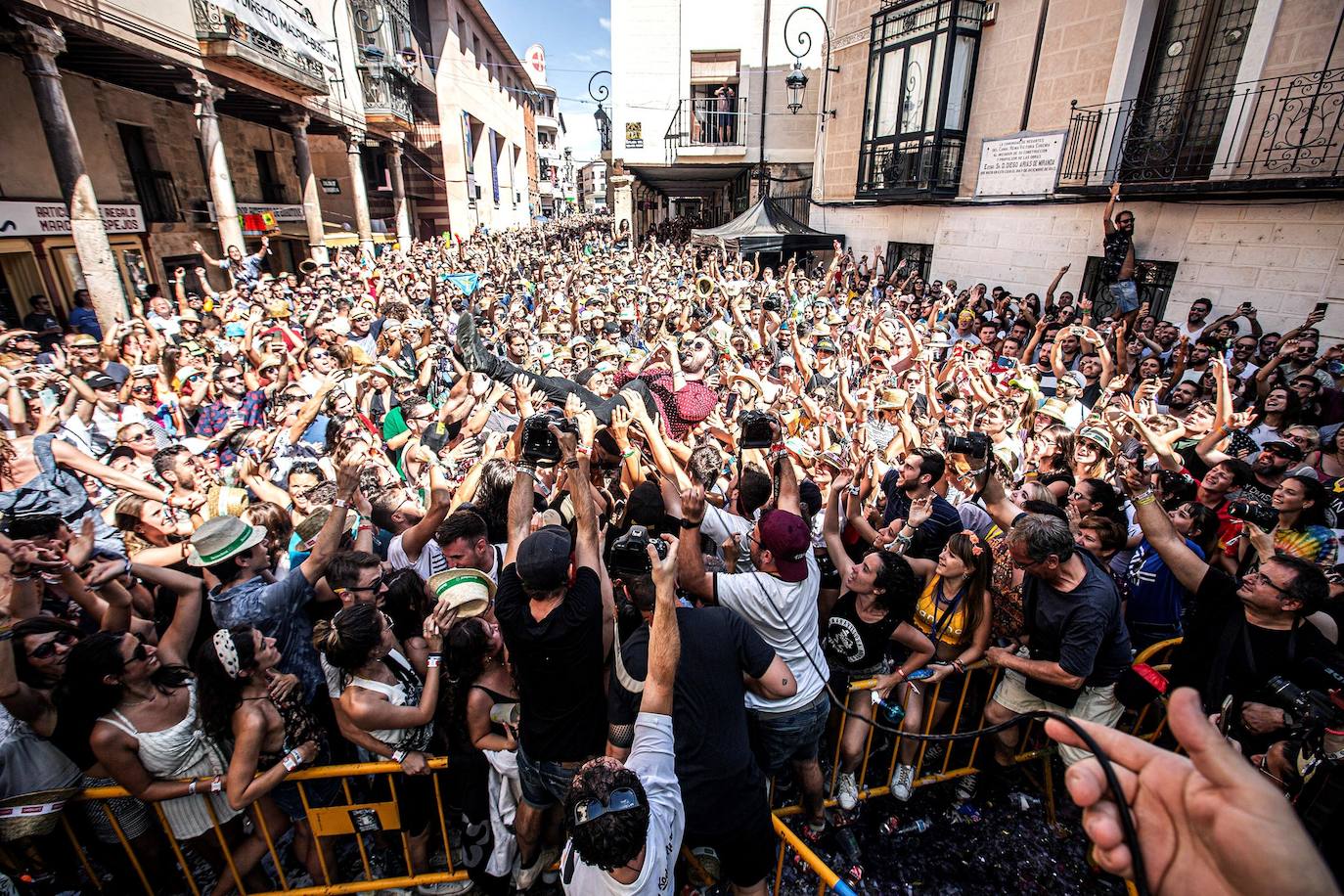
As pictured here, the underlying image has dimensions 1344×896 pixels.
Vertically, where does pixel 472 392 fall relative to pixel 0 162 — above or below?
below

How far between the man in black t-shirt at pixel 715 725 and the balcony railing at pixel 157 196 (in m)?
20.0

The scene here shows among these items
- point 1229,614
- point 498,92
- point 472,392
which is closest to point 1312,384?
point 1229,614

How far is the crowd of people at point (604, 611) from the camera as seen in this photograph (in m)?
2.28

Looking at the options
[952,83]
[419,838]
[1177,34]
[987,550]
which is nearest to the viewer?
[419,838]

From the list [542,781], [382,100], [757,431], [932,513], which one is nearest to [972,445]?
[932,513]

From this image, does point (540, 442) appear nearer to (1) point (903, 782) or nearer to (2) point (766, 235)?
(1) point (903, 782)

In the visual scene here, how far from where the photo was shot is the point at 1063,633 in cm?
284

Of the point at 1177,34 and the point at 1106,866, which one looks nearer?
the point at 1106,866

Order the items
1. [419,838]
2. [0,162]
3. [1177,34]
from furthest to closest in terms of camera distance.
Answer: [0,162] → [1177,34] → [419,838]

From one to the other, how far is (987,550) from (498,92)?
5347cm

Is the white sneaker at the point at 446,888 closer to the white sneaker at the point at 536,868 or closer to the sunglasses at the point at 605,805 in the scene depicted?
the white sneaker at the point at 536,868

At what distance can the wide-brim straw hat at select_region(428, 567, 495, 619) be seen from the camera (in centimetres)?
277

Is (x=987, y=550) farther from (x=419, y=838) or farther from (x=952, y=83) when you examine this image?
(x=952, y=83)

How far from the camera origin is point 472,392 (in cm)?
567
